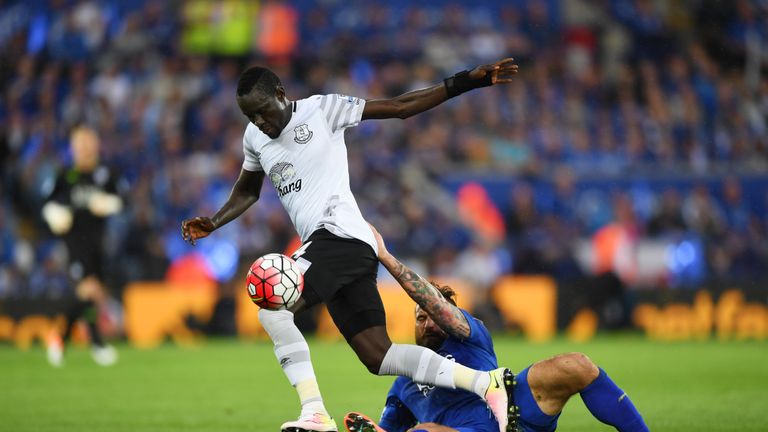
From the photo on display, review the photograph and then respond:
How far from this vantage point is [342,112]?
647 cm

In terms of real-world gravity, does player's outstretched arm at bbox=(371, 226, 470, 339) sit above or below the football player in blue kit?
above

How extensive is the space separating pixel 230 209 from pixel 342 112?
100 centimetres

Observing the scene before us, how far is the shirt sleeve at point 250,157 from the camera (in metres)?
6.60

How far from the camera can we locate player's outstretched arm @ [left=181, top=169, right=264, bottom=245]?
669 centimetres

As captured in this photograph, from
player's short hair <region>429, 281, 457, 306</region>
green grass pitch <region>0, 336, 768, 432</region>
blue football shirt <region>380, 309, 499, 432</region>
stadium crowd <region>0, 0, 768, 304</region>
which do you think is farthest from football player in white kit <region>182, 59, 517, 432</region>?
stadium crowd <region>0, 0, 768, 304</region>

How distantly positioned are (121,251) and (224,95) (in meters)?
→ 4.84

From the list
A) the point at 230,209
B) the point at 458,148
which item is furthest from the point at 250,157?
the point at 458,148

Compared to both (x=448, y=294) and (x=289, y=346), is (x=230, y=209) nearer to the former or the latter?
(x=289, y=346)

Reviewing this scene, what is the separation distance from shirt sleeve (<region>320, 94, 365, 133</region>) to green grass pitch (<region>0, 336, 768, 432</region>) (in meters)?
2.23

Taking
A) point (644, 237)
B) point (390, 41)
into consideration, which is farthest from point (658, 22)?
point (644, 237)

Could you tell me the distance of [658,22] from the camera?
23016 millimetres

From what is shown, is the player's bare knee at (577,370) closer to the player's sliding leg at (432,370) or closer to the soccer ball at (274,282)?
the player's sliding leg at (432,370)

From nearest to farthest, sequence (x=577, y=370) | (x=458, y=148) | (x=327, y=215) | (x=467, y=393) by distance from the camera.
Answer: (x=577, y=370) → (x=467, y=393) → (x=327, y=215) → (x=458, y=148)

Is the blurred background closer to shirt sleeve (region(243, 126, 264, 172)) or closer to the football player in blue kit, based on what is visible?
shirt sleeve (region(243, 126, 264, 172))
